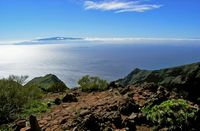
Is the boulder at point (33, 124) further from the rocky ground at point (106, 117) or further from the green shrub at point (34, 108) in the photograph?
the green shrub at point (34, 108)

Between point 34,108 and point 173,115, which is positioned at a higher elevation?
point 173,115

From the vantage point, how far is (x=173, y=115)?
1202 centimetres

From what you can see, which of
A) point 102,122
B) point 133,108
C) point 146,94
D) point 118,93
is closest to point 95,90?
point 118,93

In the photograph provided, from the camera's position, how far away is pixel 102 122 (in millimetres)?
12109

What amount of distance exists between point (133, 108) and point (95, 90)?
8.43m

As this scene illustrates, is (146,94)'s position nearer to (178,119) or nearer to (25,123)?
(178,119)

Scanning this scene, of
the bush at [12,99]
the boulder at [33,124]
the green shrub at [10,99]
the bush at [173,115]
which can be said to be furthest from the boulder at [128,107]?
the green shrub at [10,99]

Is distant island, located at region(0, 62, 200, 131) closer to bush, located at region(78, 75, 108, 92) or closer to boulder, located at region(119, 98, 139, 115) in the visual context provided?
boulder, located at region(119, 98, 139, 115)

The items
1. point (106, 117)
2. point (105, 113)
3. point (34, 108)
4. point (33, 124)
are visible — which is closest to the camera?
point (33, 124)

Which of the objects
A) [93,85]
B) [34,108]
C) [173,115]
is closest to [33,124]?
[173,115]

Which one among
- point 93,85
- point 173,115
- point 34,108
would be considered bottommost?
point 34,108

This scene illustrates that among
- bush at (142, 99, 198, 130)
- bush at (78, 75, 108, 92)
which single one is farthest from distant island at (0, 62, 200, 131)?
bush at (78, 75, 108, 92)

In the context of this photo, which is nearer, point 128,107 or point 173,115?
point 173,115

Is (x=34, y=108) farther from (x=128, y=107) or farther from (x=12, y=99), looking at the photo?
(x=128, y=107)
